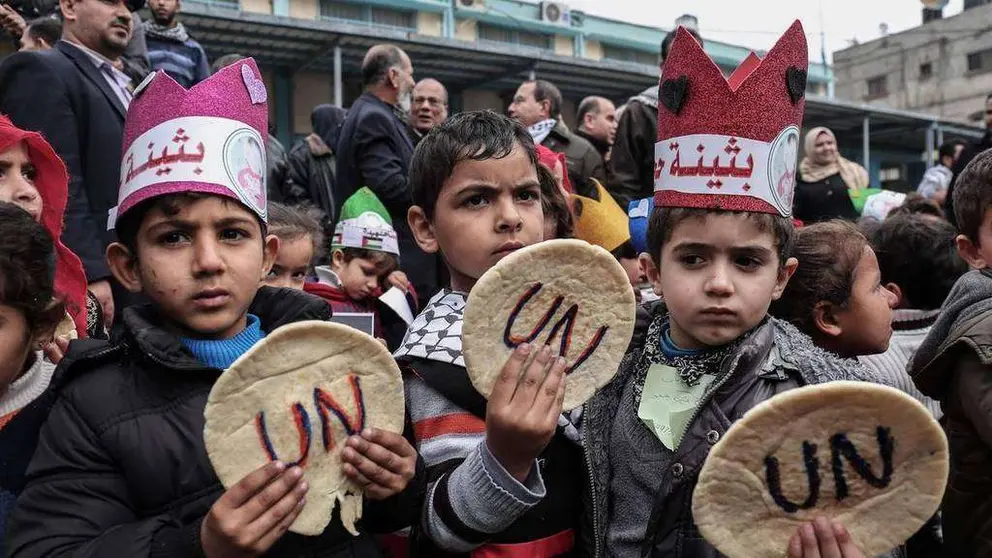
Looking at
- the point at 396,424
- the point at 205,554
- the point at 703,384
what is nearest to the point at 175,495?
the point at 205,554

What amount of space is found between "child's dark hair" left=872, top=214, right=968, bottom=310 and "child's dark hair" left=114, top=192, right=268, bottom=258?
2.90 m

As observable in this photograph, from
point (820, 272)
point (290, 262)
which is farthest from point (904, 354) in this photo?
point (290, 262)

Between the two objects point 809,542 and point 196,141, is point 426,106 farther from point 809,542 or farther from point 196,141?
point 809,542

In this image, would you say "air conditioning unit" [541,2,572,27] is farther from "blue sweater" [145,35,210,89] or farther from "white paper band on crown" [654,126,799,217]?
"white paper band on crown" [654,126,799,217]

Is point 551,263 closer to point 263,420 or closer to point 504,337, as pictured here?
point 504,337

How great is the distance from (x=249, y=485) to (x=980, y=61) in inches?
1775

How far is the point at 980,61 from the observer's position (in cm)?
3816

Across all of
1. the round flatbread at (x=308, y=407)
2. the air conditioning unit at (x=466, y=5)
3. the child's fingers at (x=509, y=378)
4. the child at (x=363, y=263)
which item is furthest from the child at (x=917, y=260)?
the air conditioning unit at (x=466, y=5)

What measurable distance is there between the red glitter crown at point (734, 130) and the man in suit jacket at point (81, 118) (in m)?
2.32

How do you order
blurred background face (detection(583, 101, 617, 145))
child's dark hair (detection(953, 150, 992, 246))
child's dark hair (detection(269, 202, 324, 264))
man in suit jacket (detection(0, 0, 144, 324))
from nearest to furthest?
1. child's dark hair (detection(953, 150, 992, 246))
2. man in suit jacket (detection(0, 0, 144, 324))
3. child's dark hair (detection(269, 202, 324, 264))
4. blurred background face (detection(583, 101, 617, 145))

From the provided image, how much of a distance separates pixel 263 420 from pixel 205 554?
26 centimetres

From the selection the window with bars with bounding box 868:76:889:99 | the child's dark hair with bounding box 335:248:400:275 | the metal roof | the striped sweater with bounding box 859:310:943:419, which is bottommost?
the striped sweater with bounding box 859:310:943:419

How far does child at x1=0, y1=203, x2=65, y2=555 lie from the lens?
5.71 ft

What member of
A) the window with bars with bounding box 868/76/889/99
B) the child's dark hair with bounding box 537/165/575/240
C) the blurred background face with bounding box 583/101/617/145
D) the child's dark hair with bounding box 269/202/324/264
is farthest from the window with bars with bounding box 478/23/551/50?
the child's dark hair with bounding box 537/165/575/240
